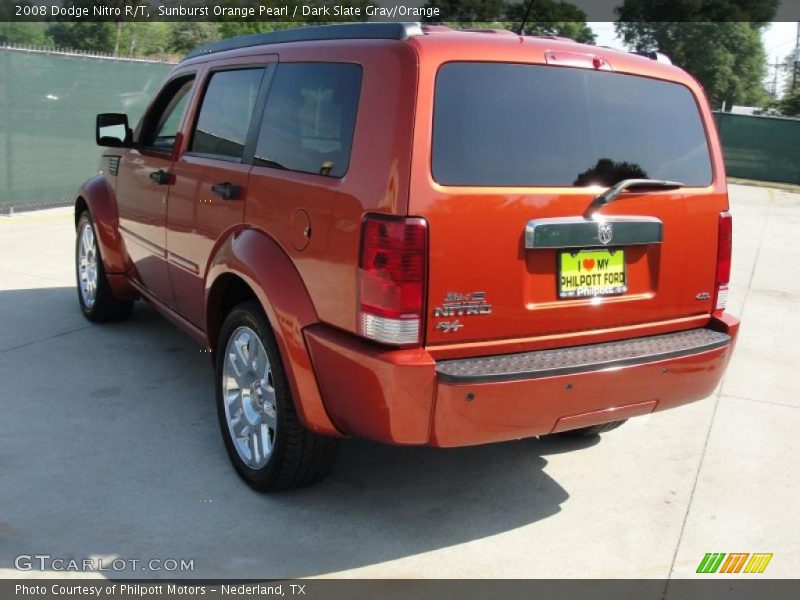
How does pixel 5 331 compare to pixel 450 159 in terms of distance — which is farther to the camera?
pixel 5 331

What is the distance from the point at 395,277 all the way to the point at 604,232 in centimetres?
91

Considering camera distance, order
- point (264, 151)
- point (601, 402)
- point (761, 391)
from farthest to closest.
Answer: point (761, 391) → point (264, 151) → point (601, 402)

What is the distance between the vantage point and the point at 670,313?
12.0ft

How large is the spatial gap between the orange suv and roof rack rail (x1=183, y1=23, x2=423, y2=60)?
2 centimetres

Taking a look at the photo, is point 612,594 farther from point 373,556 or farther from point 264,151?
point 264,151

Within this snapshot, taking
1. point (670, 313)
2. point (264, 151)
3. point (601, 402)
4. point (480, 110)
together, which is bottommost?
point (601, 402)

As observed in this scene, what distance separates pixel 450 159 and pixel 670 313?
1.27 meters

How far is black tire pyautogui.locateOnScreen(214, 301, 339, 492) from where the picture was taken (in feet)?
11.5

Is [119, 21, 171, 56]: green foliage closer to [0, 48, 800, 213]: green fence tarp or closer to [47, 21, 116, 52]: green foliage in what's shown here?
[47, 21, 116, 52]: green foliage

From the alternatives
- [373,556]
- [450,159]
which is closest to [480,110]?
[450,159]

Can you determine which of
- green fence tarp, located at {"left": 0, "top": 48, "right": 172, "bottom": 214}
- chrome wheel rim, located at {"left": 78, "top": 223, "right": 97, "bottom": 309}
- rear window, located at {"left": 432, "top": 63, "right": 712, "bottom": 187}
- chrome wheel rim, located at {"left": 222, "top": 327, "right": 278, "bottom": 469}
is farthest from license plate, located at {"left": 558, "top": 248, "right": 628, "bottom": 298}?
green fence tarp, located at {"left": 0, "top": 48, "right": 172, "bottom": 214}

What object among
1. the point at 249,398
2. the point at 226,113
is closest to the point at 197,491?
the point at 249,398

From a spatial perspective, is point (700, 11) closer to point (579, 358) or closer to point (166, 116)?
point (166, 116)

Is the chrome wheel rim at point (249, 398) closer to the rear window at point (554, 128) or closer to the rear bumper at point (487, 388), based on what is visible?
the rear bumper at point (487, 388)
